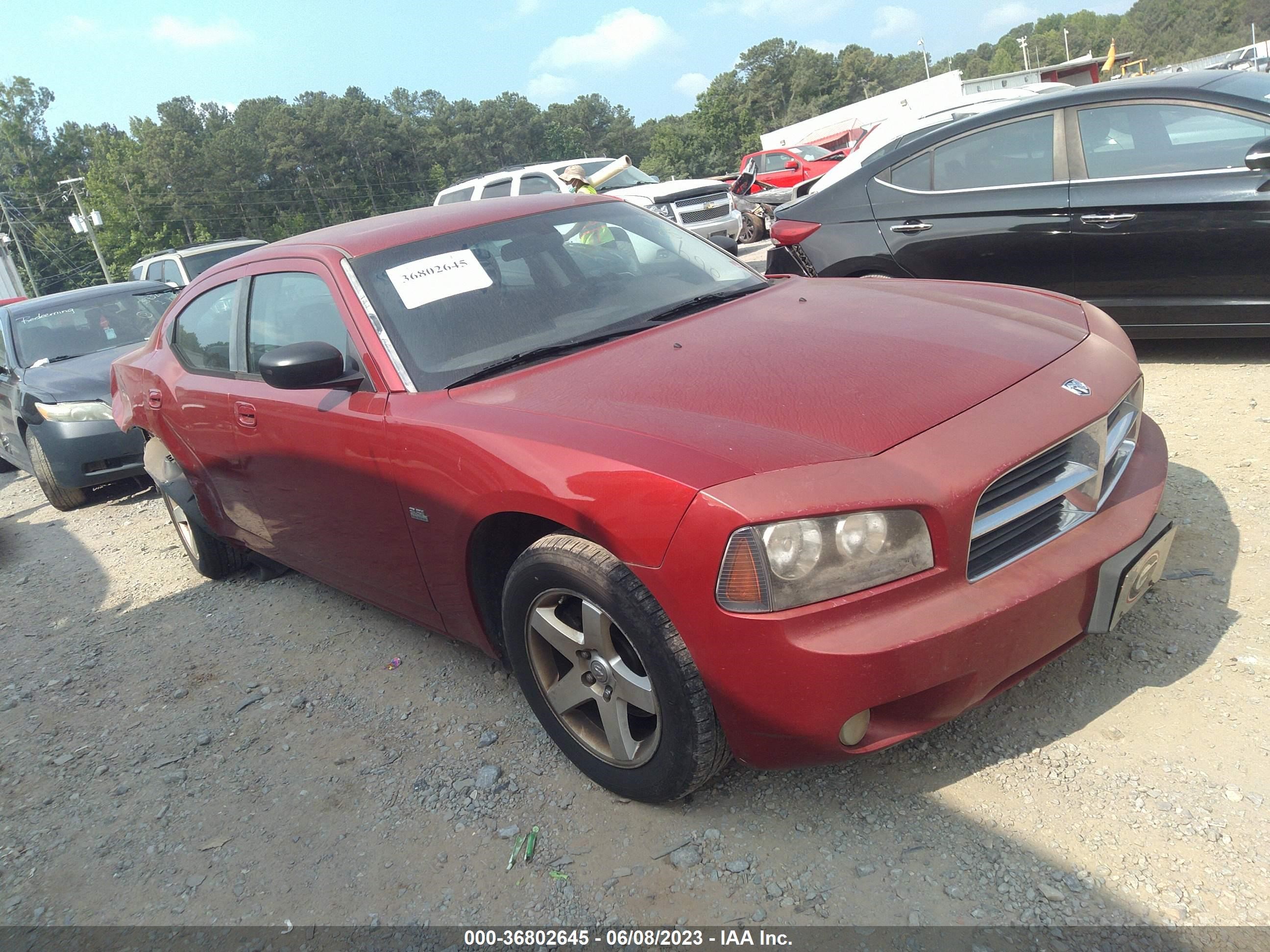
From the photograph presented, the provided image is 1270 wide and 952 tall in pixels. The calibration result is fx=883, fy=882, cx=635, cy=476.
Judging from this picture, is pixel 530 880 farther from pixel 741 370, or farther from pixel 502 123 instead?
pixel 502 123

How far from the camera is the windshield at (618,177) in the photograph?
14.2 meters

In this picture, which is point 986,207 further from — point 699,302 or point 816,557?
point 816,557

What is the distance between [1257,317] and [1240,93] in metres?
1.14

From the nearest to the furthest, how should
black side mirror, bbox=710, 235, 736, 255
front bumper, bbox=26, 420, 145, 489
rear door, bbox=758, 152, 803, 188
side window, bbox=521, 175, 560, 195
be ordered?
front bumper, bbox=26, 420, 145, 489
black side mirror, bbox=710, 235, 736, 255
side window, bbox=521, 175, 560, 195
rear door, bbox=758, 152, 803, 188

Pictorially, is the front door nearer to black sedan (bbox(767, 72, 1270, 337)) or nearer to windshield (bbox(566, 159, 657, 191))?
black sedan (bbox(767, 72, 1270, 337))

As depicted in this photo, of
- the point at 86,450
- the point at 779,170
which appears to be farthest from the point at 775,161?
the point at 86,450

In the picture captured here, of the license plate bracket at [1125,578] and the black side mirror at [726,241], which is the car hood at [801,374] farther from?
the black side mirror at [726,241]

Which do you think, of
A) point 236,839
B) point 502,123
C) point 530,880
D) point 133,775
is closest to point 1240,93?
point 530,880

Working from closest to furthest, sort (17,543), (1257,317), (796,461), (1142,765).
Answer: (796,461)
(1142,765)
(1257,317)
(17,543)

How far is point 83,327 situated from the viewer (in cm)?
783

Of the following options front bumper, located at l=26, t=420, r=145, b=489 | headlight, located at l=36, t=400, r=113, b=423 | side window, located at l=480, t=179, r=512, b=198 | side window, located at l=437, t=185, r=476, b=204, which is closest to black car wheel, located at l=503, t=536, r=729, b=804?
front bumper, located at l=26, t=420, r=145, b=489

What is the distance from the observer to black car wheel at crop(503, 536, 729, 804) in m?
2.11

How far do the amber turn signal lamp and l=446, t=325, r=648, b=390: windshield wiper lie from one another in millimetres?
1139

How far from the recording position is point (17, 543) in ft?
21.7
